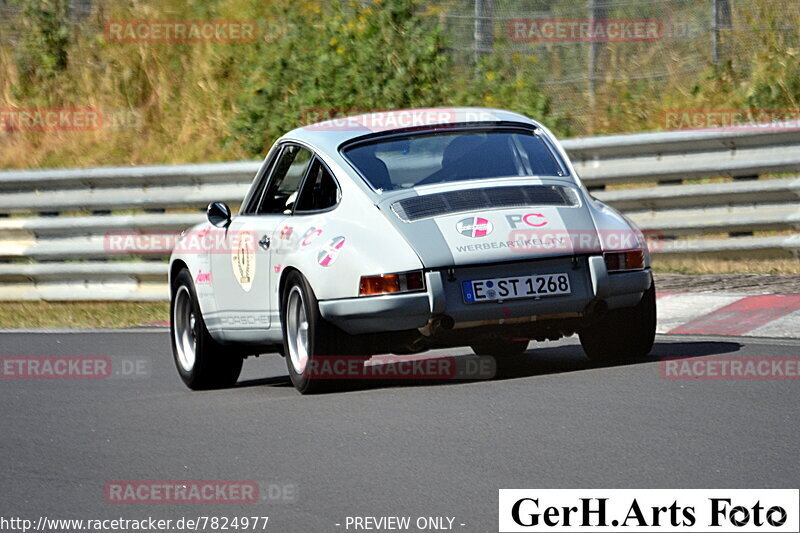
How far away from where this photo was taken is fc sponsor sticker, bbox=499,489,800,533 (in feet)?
17.3

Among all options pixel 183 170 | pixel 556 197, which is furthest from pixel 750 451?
pixel 183 170

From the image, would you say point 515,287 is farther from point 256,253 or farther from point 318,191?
point 256,253

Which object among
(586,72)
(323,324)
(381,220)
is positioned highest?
(586,72)

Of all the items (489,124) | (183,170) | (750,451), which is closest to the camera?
(750,451)

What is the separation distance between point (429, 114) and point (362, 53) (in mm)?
10137

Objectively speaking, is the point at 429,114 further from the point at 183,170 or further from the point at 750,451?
the point at 183,170

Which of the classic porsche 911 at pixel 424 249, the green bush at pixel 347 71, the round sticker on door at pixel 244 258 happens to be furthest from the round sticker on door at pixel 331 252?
the green bush at pixel 347 71

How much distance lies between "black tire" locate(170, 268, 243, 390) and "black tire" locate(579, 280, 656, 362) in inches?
95.2

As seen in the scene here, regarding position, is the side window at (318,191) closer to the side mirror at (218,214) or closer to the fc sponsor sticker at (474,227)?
the side mirror at (218,214)

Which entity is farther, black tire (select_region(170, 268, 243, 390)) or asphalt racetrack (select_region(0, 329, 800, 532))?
black tire (select_region(170, 268, 243, 390))

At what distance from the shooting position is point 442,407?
797 cm

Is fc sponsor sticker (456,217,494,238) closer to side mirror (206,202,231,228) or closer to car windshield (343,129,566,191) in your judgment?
car windshield (343,129,566,191)

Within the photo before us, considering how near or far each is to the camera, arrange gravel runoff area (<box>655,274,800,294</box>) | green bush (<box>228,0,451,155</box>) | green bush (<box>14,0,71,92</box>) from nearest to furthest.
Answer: gravel runoff area (<box>655,274,800,294</box>) < green bush (<box>228,0,451,155</box>) < green bush (<box>14,0,71,92</box>)

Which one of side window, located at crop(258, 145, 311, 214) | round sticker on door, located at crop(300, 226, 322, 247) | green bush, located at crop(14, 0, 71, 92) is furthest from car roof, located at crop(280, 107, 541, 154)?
green bush, located at crop(14, 0, 71, 92)
